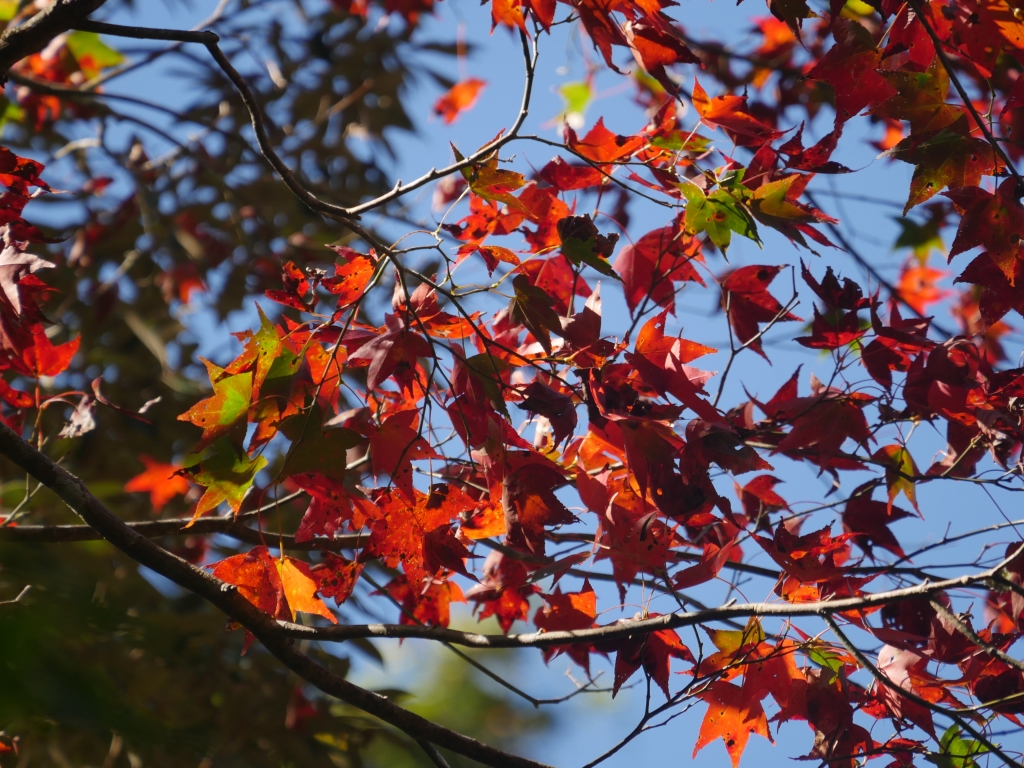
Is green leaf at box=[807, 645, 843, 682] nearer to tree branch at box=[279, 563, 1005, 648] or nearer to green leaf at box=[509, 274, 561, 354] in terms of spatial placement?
tree branch at box=[279, 563, 1005, 648]

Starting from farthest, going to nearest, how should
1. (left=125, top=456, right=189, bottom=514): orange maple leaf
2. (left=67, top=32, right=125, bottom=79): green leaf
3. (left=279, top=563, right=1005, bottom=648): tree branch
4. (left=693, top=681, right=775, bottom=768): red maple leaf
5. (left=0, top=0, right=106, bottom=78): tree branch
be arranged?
(left=125, top=456, right=189, bottom=514): orange maple leaf < (left=67, top=32, right=125, bottom=79): green leaf < (left=693, top=681, right=775, bottom=768): red maple leaf < (left=0, top=0, right=106, bottom=78): tree branch < (left=279, top=563, right=1005, bottom=648): tree branch

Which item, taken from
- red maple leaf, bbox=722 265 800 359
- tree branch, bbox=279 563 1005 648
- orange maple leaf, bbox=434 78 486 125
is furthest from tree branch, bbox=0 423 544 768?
orange maple leaf, bbox=434 78 486 125

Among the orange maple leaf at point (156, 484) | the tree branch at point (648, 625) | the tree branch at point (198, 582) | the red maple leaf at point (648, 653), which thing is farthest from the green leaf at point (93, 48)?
the red maple leaf at point (648, 653)

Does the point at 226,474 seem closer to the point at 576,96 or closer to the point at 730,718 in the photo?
the point at 730,718

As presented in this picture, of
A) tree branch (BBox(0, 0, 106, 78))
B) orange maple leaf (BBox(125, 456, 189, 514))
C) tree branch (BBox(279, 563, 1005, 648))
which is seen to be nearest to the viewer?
tree branch (BBox(279, 563, 1005, 648))

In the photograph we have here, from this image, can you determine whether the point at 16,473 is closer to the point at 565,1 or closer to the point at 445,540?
the point at 445,540

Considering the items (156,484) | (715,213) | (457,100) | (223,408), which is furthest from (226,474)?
(457,100)

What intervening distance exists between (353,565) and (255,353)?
29 cm

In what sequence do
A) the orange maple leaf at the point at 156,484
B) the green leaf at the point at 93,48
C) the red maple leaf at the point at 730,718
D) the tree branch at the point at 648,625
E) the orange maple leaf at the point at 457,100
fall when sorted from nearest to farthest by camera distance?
the tree branch at the point at 648,625
the red maple leaf at the point at 730,718
the green leaf at the point at 93,48
the orange maple leaf at the point at 156,484
the orange maple leaf at the point at 457,100

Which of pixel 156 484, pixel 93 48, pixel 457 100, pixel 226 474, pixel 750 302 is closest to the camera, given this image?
pixel 226 474

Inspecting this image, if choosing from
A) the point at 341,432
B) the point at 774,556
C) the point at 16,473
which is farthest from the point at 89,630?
the point at 16,473

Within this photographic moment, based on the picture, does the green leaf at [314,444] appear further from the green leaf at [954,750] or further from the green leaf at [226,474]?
the green leaf at [954,750]

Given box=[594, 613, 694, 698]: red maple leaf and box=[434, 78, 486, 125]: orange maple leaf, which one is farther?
box=[434, 78, 486, 125]: orange maple leaf

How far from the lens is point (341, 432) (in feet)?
2.85
